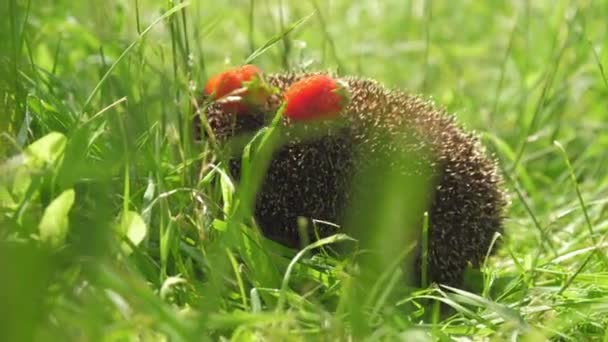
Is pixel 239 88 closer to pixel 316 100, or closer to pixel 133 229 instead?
pixel 316 100

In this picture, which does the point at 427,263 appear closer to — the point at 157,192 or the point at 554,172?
the point at 157,192

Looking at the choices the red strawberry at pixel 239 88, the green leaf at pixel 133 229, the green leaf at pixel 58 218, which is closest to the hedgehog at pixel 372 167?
the red strawberry at pixel 239 88

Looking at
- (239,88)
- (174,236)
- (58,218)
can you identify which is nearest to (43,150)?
(58,218)

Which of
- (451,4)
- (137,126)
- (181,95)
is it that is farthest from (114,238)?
(451,4)

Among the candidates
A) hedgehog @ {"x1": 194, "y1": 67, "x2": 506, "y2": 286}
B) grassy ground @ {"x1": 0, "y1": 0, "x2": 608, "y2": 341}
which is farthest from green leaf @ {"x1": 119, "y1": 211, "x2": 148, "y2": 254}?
hedgehog @ {"x1": 194, "y1": 67, "x2": 506, "y2": 286}

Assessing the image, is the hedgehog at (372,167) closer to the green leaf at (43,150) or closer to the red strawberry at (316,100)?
the red strawberry at (316,100)

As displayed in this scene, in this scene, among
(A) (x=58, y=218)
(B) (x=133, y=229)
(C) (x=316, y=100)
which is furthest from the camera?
(C) (x=316, y=100)

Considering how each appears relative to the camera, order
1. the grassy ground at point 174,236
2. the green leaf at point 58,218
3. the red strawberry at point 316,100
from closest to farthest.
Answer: the grassy ground at point 174,236, the green leaf at point 58,218, the red strawberry at point 316,100
